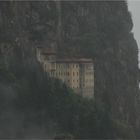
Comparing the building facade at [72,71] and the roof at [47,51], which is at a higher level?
the roof at [47,51]

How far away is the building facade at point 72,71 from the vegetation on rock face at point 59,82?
3.30 feet

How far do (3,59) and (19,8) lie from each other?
4.13 m

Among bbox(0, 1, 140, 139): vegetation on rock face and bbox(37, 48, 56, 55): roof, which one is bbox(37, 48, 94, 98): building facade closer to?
bbox(37, 48, 56, 55): roof

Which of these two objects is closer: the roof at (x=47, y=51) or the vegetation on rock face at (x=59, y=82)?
the vegetation on rock face at (x=59, y=82)

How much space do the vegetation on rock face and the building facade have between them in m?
1.01

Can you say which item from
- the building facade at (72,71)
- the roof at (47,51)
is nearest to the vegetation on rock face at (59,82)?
the roof at (47,51)

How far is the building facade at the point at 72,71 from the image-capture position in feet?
148

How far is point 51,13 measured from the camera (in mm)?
47406


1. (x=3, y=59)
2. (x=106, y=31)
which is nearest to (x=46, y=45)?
(x=3, y=59)

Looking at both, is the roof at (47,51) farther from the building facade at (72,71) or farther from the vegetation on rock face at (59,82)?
the vegetation on rock face at (59,82)

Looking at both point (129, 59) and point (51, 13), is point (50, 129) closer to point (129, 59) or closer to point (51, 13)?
point (51, 13)

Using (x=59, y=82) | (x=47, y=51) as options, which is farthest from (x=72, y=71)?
(x=59, y=82)

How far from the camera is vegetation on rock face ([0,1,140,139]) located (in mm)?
40250

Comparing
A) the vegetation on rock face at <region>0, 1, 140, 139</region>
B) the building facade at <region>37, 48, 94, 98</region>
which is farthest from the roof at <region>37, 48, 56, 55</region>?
the vegetation on rock face at <region>0, 1, 140, 139</region>
